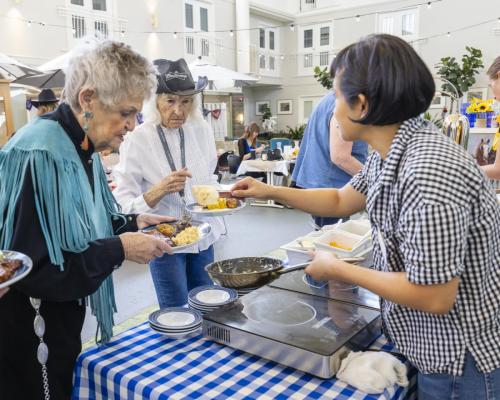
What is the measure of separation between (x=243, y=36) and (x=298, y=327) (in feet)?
48.6

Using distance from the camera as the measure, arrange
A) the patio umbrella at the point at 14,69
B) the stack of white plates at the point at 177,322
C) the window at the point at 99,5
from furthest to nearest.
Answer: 1. the window at the point at 99,5
2. the patio umbrella at the point at 14,69
3. the stack of white plates at the point at 177,322

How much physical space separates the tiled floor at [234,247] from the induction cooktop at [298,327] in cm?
192

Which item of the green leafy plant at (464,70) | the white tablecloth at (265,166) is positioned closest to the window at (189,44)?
the green leafy plant at (464,70)

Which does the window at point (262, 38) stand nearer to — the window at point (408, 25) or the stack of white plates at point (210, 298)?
the window at point (408, 25)

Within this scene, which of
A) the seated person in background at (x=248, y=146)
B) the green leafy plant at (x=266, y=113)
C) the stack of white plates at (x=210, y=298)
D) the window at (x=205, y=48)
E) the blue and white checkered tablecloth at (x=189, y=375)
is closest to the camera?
the blue and white checkered tablecloth at (x=189, y=375)

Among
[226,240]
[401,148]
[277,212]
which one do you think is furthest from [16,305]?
[277,212]

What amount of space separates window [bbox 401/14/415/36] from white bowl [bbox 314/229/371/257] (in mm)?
14509

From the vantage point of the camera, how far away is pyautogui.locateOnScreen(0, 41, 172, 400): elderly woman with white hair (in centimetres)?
112

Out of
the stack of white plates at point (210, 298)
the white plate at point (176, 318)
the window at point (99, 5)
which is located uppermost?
the window at point (99, 5)

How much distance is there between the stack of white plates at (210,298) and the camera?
1.37 m

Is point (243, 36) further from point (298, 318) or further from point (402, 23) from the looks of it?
point (298, 318)

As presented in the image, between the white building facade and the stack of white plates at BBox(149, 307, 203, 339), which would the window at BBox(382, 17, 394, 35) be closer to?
the white building facade

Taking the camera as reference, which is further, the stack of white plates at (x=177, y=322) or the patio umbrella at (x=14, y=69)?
the patio umbrella at (x=14, y=69)

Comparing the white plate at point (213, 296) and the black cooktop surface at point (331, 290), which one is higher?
the black cooktop surface at point (331, 290)
